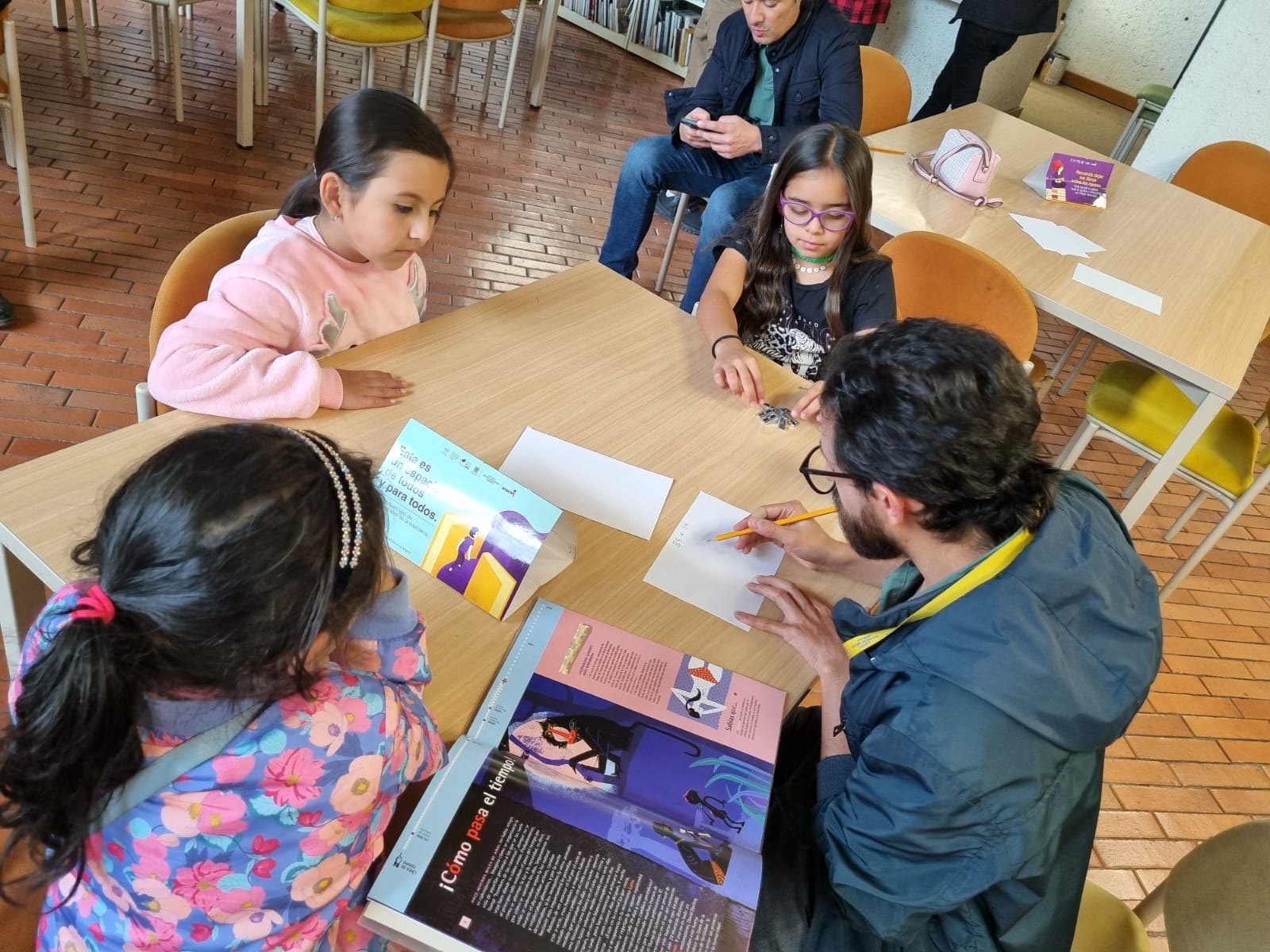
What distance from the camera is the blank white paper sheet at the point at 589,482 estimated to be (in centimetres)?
129

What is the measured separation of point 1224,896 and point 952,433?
2.16 ft

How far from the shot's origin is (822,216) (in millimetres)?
1782

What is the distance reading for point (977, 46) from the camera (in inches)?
177

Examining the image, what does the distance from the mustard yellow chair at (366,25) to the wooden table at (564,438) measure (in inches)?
95.3

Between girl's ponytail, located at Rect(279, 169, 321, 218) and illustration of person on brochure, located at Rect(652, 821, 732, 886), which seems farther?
girl's ponytail, located at Rect(279, 169, 321, 218)

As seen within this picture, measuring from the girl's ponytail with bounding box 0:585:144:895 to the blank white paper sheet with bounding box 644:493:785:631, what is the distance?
0.68 metres

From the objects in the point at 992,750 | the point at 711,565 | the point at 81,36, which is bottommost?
the point at 81,36

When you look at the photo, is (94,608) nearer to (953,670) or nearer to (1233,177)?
(953,670)

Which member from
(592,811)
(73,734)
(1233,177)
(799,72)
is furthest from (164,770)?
(1233,177)

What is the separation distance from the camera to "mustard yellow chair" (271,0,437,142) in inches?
140

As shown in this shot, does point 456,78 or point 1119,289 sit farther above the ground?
point 1119,289

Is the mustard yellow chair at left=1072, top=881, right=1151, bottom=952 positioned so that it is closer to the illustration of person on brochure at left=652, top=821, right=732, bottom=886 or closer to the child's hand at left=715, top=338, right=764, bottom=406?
the illustration of person on brochure at left=652, top=821, right=732, bottom=886

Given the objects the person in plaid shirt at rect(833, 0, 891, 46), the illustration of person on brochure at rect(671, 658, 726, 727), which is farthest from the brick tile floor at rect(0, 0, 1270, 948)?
the illustration of person on brochure at rect(671, 658, 726, 727)

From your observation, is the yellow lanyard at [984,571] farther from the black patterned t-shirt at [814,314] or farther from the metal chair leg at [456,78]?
the metal chair leg at [456,78]
